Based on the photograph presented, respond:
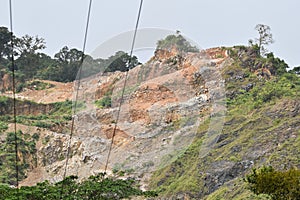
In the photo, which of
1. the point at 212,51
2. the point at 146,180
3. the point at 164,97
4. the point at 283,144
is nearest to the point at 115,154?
the point at 146,180

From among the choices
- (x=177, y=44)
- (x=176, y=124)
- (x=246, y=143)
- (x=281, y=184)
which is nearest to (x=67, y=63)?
(x=177, y=44)

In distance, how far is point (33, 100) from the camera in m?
27.3

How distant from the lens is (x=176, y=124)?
21031 millimetres

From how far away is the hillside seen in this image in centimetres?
1734

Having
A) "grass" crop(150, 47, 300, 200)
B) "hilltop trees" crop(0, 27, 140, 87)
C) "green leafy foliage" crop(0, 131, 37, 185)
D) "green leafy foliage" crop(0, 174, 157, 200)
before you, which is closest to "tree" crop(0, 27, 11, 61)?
"hilltop trees" crop(0, 27, 140, 87)

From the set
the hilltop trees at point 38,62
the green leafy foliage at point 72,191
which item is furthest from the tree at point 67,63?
the green leafy foliage at point 72,191

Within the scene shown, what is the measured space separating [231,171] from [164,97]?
24.9 ft

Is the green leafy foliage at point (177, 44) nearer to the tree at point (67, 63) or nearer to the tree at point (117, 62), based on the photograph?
the tree at point (117, 62)

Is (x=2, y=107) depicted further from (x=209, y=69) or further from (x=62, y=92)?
(x=209, y=69)

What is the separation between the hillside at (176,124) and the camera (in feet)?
56.9

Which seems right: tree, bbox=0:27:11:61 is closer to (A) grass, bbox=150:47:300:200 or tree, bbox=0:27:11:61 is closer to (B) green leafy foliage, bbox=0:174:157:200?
(A) grass, bbox=150:47:300:200

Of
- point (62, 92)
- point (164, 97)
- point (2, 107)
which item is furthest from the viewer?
point (62, 92)

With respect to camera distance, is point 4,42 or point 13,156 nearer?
point 13,156

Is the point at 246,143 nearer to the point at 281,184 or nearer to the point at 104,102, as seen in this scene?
the point at 281,184
